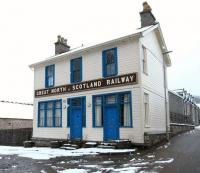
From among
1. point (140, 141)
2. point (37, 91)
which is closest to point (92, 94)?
point (140, 141)

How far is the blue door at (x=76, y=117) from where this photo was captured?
67.0 feet

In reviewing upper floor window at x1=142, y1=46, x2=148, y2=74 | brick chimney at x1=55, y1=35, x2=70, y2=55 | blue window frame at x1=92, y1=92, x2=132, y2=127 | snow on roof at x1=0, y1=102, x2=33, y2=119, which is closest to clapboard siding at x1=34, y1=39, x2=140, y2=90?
upper floor window at x1=142, y1=46, x2=148, y2=74

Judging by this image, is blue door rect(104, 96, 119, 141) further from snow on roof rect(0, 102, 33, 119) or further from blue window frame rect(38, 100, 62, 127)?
snow on roof rect(0, 102, 33, 119)

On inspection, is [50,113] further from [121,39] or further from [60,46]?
[121,39]

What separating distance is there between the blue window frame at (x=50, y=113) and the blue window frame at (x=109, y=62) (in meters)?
5.44

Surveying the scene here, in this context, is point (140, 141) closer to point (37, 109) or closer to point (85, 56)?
point (85, 56)

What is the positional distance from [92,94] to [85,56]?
3.23 metres

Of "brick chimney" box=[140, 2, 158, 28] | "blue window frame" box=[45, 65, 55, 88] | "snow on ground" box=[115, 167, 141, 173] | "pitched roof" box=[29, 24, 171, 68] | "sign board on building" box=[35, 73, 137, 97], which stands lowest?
"snow on ground" box=[115, 167, 141, 173]

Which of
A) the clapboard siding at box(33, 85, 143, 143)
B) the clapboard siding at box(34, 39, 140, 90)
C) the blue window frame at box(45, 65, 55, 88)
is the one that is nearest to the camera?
the clapboard siding at box(33, 85, 143, 143)

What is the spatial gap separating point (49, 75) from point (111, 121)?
27.5 ft

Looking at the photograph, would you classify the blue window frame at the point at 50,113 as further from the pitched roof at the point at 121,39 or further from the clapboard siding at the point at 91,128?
the pitched roof at the point at 121,39

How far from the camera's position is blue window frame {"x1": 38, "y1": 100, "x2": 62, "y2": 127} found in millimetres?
22406

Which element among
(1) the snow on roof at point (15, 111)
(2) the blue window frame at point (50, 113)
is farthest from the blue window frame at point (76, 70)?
(1) the snow on roof at point (15, 111)

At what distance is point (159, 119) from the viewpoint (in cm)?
2081
